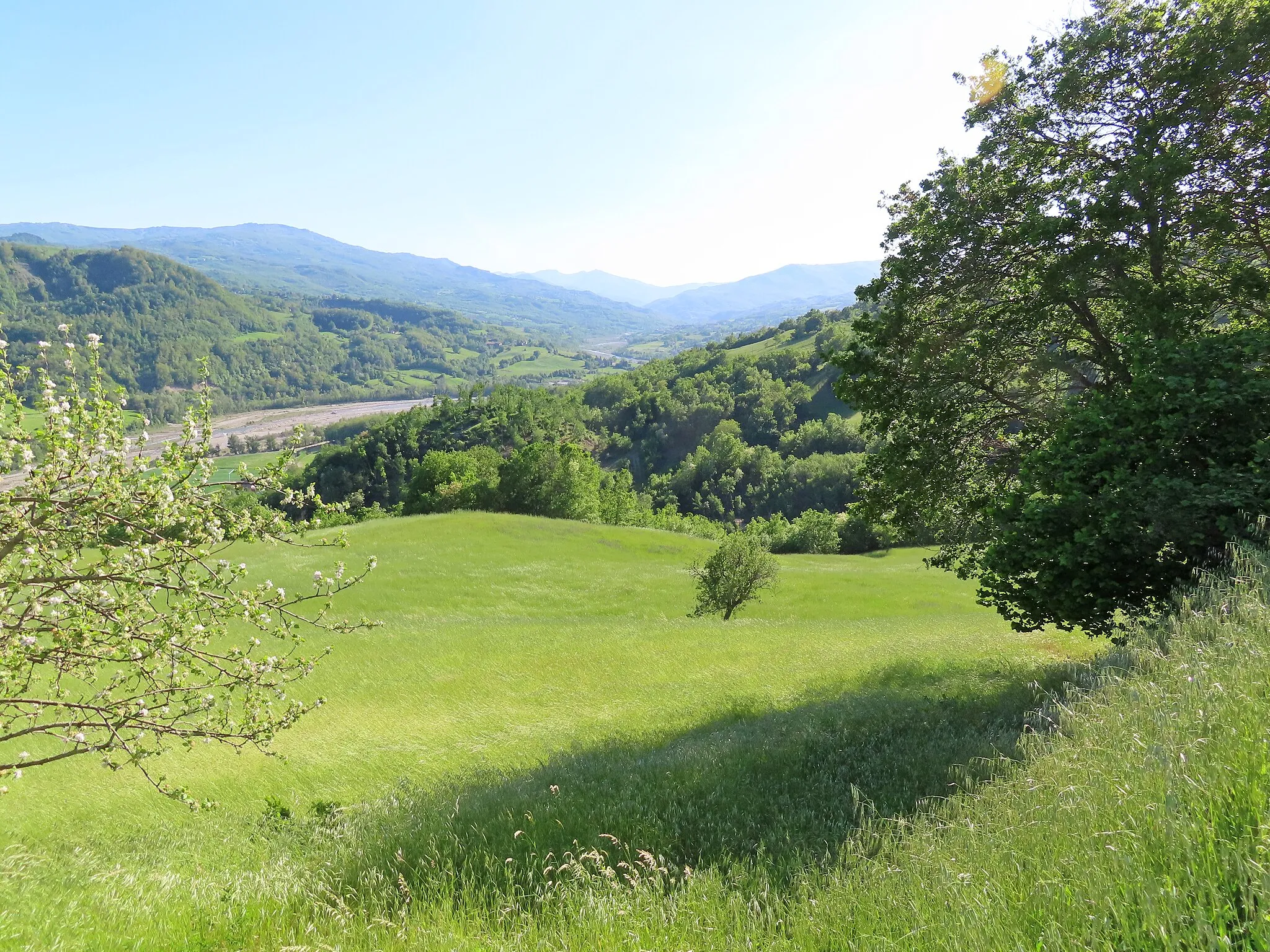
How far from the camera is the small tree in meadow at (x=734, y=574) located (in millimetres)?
41031

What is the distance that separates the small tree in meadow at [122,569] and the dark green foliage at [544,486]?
7858cm

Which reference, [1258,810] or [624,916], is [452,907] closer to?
[624,916]

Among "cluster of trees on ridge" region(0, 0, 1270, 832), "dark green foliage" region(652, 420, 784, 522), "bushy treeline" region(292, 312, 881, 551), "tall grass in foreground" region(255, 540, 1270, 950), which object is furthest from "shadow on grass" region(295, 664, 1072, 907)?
"dark green foliage" region(652, 420, 784, 522)

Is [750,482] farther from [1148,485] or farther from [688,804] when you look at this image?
[688,804]

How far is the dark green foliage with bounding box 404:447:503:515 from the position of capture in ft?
289

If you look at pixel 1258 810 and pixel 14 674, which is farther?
pixel 14 674

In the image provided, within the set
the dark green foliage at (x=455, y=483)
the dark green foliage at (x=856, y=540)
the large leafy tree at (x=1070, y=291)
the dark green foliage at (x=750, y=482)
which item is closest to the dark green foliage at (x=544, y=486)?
the dark green foliage at (x=455, y=483)

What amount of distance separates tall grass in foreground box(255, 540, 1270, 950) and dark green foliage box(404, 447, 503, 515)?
261ft

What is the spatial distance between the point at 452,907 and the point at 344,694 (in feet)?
71.1

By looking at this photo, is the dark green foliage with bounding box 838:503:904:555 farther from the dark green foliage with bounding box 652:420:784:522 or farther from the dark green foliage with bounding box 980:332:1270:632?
the dark green foliage with bounding box 980:332:1270:632

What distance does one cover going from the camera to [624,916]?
5.09 m

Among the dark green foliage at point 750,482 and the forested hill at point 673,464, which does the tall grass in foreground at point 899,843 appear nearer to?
the forested hill at point 673,464

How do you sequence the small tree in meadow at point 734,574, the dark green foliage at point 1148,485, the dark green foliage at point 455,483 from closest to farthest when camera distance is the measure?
the dark green foliage at point 1148,485 → the small tree in meadow at point 734,574 → the dark green foliage at point 455,483

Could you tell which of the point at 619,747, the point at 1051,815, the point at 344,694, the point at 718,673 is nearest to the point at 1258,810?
the point at 1051,815
